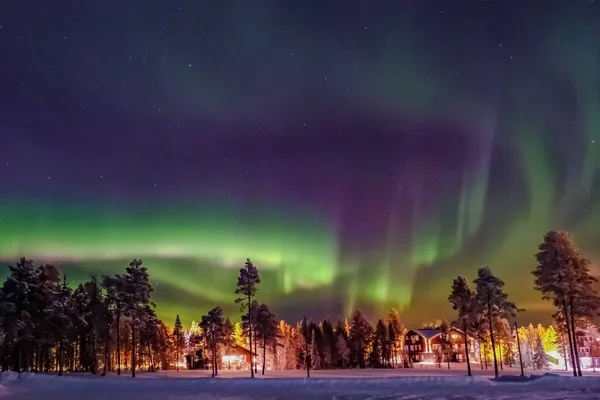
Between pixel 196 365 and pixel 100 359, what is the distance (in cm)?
3120

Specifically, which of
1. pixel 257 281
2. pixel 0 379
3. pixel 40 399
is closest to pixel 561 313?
pixel 257 281

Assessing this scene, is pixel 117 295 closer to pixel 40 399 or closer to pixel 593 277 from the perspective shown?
pixel 40 399

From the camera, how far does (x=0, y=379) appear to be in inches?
1978

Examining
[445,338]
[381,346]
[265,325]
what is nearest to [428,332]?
[445,338]

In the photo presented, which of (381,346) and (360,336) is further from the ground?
(360,336)

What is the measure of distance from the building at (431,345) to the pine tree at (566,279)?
95301mm

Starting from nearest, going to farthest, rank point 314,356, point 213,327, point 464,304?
point 464,304 < point 213,327 < point 314,356

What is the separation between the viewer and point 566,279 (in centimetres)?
5825

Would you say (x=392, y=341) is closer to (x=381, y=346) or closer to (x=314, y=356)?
(x=381, y=346)

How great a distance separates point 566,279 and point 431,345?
4210 inches

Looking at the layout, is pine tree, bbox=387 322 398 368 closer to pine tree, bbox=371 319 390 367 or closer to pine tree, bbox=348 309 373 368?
pine tree, bbox=371 319 390 367

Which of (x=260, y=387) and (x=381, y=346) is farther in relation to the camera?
(x=381, y=346)

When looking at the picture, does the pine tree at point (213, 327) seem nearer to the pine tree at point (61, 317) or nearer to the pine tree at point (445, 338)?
the pine tree at point (61, 317)

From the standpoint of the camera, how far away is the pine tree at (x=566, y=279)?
58.0 meters
